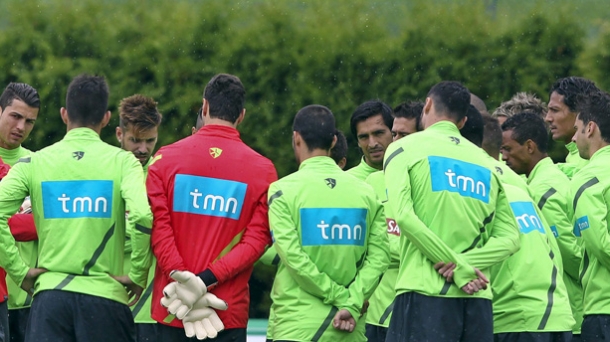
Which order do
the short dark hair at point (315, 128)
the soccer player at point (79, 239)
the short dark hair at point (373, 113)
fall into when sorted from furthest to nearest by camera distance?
the short dark hair at point (373, 113)
the short dark hair at point (315, 128)
the soccer player at point (79, 239)

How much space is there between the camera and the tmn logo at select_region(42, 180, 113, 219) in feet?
21.1

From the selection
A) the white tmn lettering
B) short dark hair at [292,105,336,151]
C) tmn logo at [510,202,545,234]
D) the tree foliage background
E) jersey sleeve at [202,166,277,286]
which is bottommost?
jersey sleeve at [202,166,277,286]

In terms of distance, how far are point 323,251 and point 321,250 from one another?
2 cm

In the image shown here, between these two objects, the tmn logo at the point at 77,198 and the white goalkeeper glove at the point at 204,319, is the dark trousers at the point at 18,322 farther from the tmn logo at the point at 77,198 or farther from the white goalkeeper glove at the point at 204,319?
the white goalkeeper glove at the point at 204,319

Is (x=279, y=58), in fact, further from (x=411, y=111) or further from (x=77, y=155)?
(x=77, y=155)

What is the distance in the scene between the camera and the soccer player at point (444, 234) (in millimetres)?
6223

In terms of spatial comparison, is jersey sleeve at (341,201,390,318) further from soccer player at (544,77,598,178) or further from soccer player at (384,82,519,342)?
soccer player at (544,77,598,178)

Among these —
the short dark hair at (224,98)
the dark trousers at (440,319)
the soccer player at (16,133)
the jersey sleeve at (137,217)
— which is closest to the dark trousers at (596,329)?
the dark trousers at (440,319)

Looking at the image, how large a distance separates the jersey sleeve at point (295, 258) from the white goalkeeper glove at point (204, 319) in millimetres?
504

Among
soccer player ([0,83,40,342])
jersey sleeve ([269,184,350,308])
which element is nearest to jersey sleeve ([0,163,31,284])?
soccer player ([0,83,40,342])

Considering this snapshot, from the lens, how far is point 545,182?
25.2ft

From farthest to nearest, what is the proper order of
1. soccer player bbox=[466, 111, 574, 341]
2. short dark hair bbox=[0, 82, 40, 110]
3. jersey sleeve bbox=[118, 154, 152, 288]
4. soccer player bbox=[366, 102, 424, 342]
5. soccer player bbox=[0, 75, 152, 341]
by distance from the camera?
short dark hair bbox=[0, 82, 40, 110] < soccer player bbox=[366, 102, 424, 342] < soccer player bbox=[466, 111, 574, 341] < soccer player bbox=[0, 75, 152, 341] < jersey sleeve bbox=[118, 154, 152, 288]

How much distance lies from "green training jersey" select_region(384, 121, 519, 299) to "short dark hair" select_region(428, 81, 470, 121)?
23cm

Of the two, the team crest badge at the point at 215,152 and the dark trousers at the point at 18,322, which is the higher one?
the team crest badge at the point at 215,152
